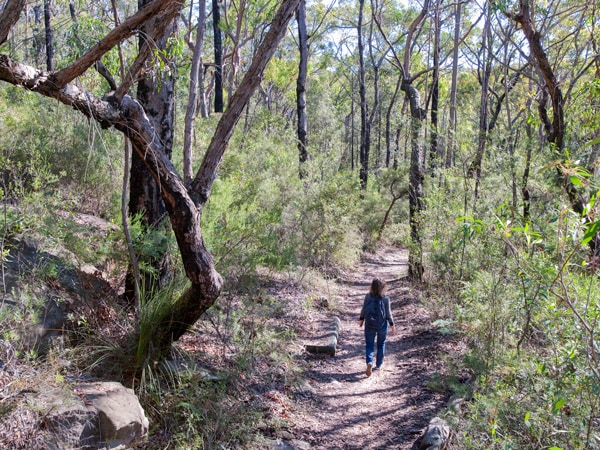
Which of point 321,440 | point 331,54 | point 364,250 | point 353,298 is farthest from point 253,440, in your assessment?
point 331,54

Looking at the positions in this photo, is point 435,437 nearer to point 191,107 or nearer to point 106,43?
point 106,43

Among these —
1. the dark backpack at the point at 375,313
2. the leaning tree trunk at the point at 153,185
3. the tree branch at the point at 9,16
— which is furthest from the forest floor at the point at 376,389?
the tree branch at the point at 9,16

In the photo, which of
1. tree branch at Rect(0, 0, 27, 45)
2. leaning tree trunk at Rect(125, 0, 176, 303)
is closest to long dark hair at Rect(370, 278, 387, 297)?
leaning tree trunk at Rect(125, 0, 176, 303)

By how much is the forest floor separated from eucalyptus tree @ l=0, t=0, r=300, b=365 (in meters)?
1.78

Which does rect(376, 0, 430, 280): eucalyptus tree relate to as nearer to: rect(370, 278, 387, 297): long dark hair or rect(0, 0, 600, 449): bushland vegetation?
rect(0, 0, 600, 449): bushland vegetation

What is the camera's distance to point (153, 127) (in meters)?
4.60

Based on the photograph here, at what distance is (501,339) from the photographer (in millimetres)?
5566

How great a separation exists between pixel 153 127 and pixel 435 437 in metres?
3.96

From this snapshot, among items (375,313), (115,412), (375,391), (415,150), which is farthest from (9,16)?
(415,150)

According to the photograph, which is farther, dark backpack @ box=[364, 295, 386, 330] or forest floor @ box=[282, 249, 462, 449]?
dark backpack @ box=[364, 295, 386, 330]

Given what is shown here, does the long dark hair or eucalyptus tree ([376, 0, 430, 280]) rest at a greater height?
eucalyptus tree ([376, 0, 430, 280])

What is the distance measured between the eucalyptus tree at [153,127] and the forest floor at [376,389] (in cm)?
178

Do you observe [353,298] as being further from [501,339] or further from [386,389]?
[501,339]

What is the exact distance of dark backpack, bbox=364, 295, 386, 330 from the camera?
6691mm
